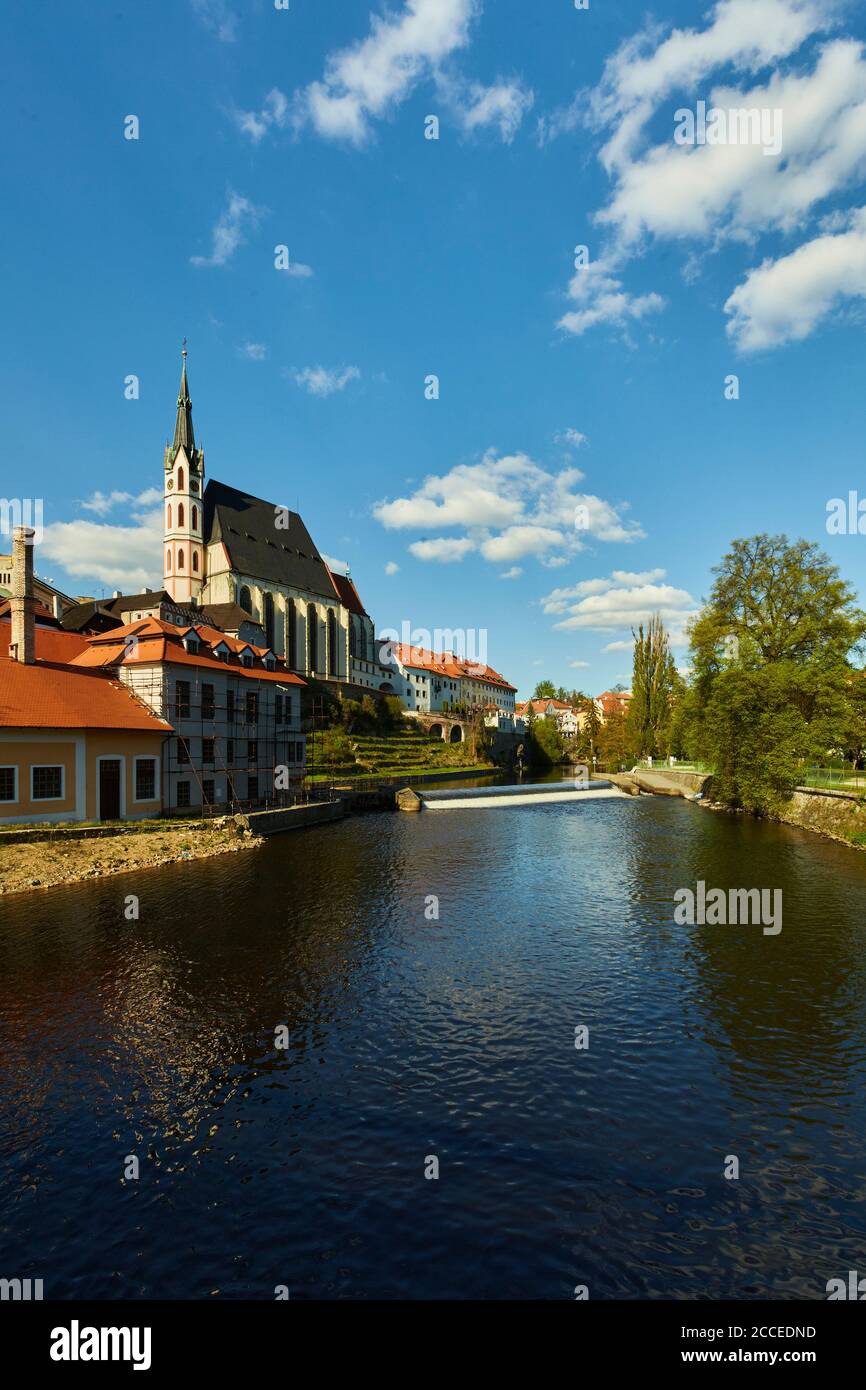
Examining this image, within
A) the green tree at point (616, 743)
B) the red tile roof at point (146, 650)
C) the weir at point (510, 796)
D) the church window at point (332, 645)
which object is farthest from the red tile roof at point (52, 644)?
the green tree at point (616, 743)

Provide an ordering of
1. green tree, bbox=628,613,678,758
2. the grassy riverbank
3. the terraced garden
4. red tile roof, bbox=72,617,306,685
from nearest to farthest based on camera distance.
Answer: the grassy riverbank, red tile roof, bbox=72,617,306,685, the terraced garden, green tree, bbox=628,613,678,758

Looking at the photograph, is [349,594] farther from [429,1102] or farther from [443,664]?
[429,1102]

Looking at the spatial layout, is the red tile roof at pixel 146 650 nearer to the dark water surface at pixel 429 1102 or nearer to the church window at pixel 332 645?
the dark water surface at pixel 429 1102

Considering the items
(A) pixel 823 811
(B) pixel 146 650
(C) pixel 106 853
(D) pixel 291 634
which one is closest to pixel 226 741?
(B) pixel 146 650

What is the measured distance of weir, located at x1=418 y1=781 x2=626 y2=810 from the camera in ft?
203

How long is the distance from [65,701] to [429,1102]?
31.3 meters

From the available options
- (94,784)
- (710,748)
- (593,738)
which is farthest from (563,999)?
(593,738)

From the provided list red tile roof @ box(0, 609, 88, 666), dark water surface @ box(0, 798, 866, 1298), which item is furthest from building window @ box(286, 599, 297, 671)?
dark water surface @ box(0, 798, 866, 1298)

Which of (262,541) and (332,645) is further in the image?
(332,645)

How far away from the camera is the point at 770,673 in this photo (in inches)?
2047

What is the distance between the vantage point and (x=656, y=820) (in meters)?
50.0

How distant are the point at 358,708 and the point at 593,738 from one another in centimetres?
5166

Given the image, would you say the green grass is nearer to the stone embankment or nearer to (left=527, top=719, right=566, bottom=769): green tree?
(left=527, top=719, right=566, bottom=769): green tree
